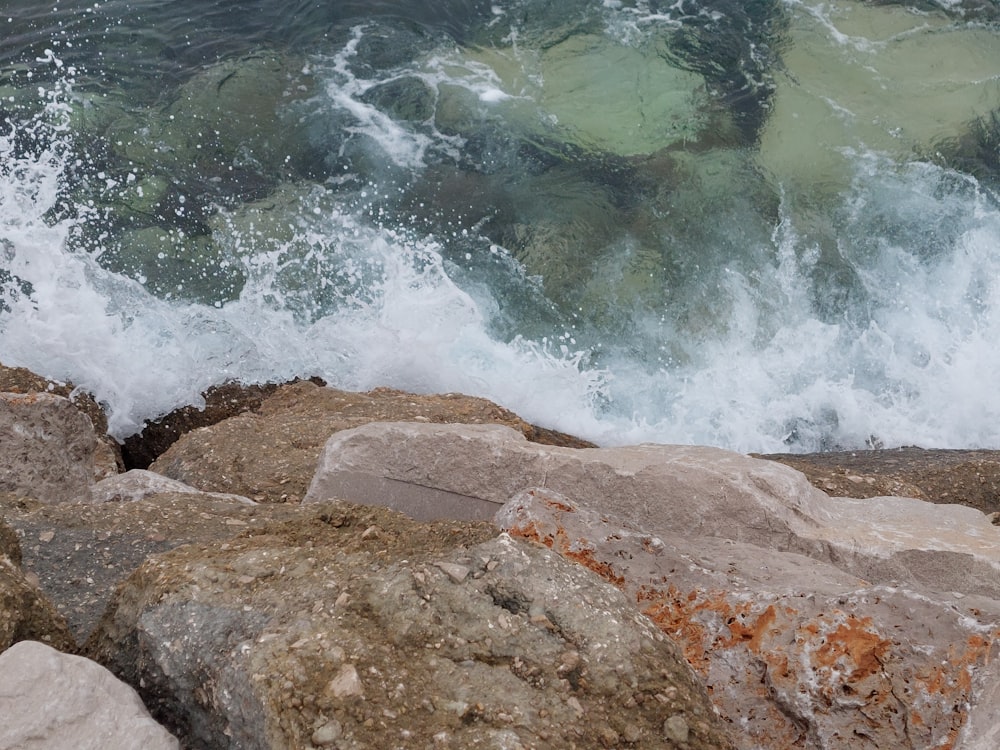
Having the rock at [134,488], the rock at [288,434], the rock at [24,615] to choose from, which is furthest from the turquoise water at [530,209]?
the rock at [24,615]

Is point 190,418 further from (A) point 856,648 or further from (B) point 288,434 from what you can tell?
(A) point 856,648

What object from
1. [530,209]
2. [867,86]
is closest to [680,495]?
[530,209]

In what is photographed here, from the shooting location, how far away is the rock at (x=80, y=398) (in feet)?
24.1

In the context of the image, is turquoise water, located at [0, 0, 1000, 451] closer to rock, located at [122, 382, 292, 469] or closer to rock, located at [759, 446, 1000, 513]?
rock, located at [122, 382, 292, 469]

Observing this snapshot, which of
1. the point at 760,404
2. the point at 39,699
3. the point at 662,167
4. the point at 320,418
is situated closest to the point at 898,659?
the point at 39,699

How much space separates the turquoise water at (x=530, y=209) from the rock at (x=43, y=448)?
211 centimetres

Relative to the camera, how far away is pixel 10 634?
9.82ft

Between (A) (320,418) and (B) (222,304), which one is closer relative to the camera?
(A) (320,418)

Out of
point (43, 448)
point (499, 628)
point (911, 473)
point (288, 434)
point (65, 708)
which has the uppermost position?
point (65, 708)

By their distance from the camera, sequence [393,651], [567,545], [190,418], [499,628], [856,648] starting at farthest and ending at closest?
[190,418] → [567,545] → [856,648] → [499,628] → [393,651]

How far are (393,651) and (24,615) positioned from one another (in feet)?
3.76

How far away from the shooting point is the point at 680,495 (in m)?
4.97

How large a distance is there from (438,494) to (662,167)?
6.71 metres

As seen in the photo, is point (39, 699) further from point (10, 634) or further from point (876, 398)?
point (876, 398)
